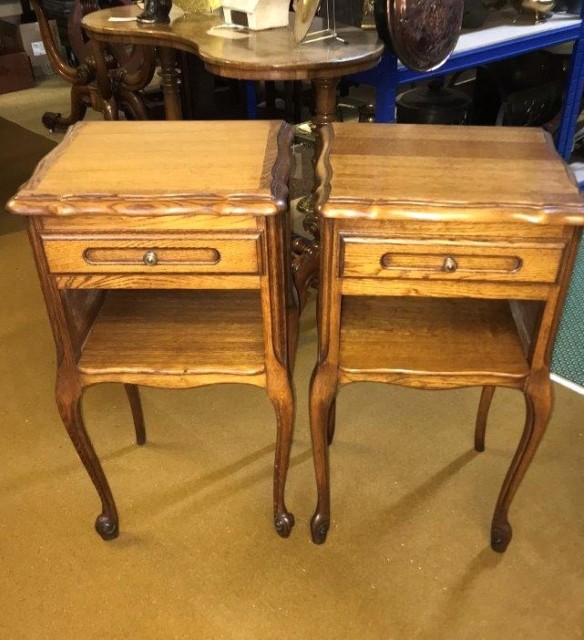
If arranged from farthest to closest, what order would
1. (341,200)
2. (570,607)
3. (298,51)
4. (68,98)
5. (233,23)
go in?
(68,98)
(233,23)
(298,51)
(570,607)
(341,200)

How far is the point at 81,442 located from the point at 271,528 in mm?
440

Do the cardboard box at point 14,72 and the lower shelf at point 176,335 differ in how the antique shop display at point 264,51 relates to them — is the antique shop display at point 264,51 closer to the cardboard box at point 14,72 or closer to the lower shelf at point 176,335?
the lower shelf at point 176,335

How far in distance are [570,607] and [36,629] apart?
38.6 inches

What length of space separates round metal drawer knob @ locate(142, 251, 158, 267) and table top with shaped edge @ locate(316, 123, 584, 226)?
10.4 inches

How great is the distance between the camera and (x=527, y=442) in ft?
3.92

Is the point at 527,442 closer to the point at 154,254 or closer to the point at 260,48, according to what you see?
the point at 154,254

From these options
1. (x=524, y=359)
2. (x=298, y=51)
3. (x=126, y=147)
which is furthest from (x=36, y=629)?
(x=298, y=51)

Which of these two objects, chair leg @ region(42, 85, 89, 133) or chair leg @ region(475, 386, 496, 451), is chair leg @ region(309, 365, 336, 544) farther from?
chair leg @ region(42, 85, 89, 133)

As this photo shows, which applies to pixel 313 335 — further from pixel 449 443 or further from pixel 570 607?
pixel 570 607

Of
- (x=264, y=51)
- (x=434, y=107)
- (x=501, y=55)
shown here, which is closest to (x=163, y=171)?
(x=264, y=51)

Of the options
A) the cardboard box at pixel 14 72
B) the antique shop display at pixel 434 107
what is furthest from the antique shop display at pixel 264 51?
the cardboard box at pixel 14 72

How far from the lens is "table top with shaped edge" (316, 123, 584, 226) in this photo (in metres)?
0.95

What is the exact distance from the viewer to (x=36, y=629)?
123 centimetres

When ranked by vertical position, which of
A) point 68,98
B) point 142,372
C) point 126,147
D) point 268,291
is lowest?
point 68,98
